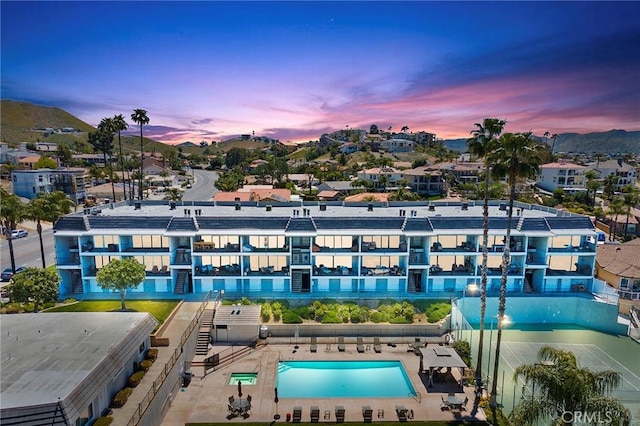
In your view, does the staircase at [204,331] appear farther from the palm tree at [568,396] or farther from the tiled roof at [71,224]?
the palm tree at [568,396]

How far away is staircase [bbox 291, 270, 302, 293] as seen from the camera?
151 ft

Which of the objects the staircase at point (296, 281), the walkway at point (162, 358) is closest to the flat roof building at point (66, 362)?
the walkway at point (162, 358)

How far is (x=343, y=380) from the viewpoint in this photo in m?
33.8

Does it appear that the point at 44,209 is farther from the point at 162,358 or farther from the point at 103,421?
the point at 103,421

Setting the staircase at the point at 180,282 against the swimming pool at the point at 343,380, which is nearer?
the swimming pool at the point at 343,380

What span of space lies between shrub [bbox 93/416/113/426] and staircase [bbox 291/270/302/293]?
23.6 metres

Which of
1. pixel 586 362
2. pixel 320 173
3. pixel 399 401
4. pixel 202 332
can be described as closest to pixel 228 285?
pixel 202 332

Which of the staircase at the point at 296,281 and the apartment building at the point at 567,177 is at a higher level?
the apartment building at the point at 567,177

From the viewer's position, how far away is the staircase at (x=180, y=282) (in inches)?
1779

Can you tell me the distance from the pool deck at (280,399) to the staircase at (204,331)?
870 millimetres

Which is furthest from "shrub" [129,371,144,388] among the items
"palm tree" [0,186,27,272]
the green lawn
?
"palm tree" [0,186,27,272]

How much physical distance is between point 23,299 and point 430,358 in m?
36.6

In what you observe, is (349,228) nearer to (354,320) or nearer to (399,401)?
(354,320)

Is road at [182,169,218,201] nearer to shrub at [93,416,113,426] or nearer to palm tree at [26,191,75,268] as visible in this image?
palm tree at [26,191,75,268]
